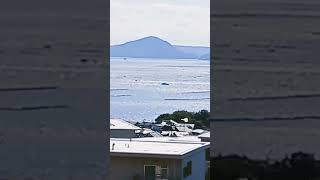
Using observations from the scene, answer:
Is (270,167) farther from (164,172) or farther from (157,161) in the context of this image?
(157,161)

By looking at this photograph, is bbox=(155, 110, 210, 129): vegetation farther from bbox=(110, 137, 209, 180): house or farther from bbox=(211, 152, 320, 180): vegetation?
bbox=(211, 152, 320, 180): vegetation

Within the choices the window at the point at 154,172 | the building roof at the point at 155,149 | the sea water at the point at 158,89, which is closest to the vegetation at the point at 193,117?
the sea water at the point at 158,89

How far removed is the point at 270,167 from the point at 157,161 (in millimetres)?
6082

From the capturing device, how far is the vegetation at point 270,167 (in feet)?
8.29

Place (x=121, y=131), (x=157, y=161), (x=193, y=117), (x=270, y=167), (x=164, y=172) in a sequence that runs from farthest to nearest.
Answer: (x=193, y=117) < (x=121, y=131) < (x=157, y=161) < (x=164, y=172) < (x=270, y=167)

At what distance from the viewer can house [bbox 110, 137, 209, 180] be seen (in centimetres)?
808

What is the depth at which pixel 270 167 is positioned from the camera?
2.54m

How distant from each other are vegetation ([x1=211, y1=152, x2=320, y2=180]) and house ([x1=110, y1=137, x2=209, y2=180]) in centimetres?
518

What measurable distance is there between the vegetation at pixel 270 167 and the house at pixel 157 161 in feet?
17.0

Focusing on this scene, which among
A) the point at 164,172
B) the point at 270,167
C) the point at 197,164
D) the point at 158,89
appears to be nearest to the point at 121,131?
the point at 197,164
